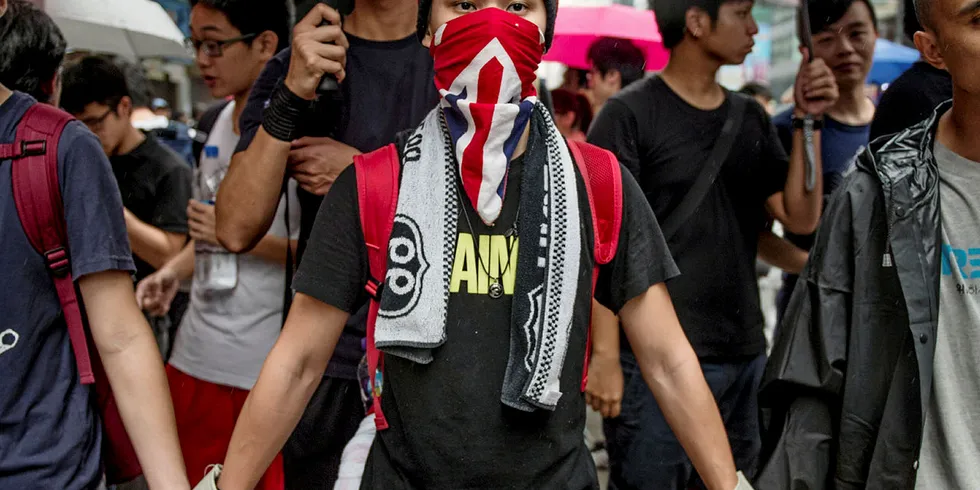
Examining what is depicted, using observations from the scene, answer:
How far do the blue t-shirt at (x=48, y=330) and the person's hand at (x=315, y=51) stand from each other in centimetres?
54

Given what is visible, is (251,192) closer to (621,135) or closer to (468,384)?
(468,384)

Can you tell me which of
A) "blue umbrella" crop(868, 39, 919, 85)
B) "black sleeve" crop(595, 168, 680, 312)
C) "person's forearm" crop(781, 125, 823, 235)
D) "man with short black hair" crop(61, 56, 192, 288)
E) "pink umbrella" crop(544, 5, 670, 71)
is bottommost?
"blue umbrella" crop(868, 39, 919, 85)

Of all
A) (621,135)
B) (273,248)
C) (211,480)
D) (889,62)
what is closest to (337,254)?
(211,480)

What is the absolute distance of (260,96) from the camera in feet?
9.64

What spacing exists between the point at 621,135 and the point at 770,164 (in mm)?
629

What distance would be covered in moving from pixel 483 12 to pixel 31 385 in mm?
1360

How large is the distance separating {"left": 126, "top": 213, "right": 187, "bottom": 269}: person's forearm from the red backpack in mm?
2371

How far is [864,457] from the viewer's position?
2430mm

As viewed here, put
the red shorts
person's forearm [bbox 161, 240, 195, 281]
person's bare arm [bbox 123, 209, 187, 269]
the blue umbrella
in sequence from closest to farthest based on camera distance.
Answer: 1. the red shorts
2. person's forearm [bbox 161, 240, 195, 281]
3. person's bare arm [bbox 123, 209, 187, 269]
4. the blue umbrella

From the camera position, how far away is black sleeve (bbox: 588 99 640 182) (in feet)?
11.8

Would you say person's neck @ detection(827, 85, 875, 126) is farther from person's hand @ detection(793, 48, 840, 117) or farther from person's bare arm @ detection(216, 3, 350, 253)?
person's bare arm @ detection(216, 3, 350, 253)

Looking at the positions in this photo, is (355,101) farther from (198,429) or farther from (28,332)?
(198,429)

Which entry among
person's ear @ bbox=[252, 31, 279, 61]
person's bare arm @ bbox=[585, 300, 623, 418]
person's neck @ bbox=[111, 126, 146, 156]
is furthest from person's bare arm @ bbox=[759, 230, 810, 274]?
person's neck @ bbox=[111, 126, 146, 156]

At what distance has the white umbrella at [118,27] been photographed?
4.64 m
